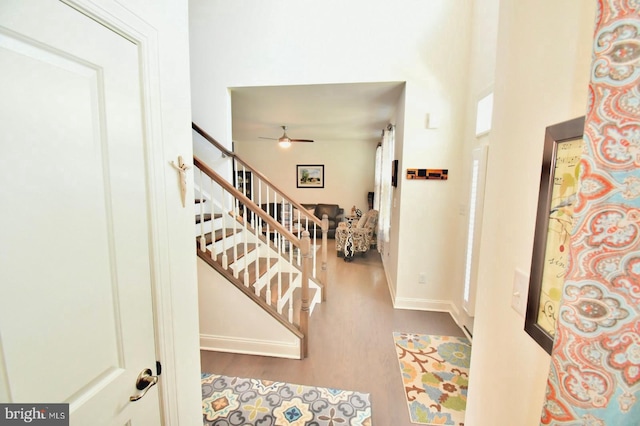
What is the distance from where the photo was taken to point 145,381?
0.87 metres

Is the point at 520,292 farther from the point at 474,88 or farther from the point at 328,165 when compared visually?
the point at 328,165

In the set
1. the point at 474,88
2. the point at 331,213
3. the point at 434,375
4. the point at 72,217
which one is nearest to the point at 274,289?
the point at 434,375

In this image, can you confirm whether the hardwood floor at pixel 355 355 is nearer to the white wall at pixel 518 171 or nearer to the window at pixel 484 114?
the white wall at pixel 518 171

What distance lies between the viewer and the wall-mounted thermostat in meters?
2.94

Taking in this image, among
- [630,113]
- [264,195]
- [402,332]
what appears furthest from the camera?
[264,195]

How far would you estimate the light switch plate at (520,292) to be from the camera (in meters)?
0.75

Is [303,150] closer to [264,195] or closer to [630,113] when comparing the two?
[264,195]

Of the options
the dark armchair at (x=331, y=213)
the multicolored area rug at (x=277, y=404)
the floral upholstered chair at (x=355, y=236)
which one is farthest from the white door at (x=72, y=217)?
the dark armchair at (x=331, y=213)

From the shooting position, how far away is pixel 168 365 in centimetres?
98

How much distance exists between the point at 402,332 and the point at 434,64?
2.95m

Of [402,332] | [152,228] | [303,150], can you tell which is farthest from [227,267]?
[303,150]

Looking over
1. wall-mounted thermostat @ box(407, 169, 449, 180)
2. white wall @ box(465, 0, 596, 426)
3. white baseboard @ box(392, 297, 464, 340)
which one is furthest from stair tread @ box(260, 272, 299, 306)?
wall-mounted thermostat @ box(407, 169, 449, 180)

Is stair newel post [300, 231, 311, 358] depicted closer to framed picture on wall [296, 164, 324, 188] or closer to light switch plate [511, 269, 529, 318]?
light switch plate [511, 269, 529, 318]

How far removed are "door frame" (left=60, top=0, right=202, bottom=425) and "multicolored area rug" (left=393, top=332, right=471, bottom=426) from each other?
1551mm
